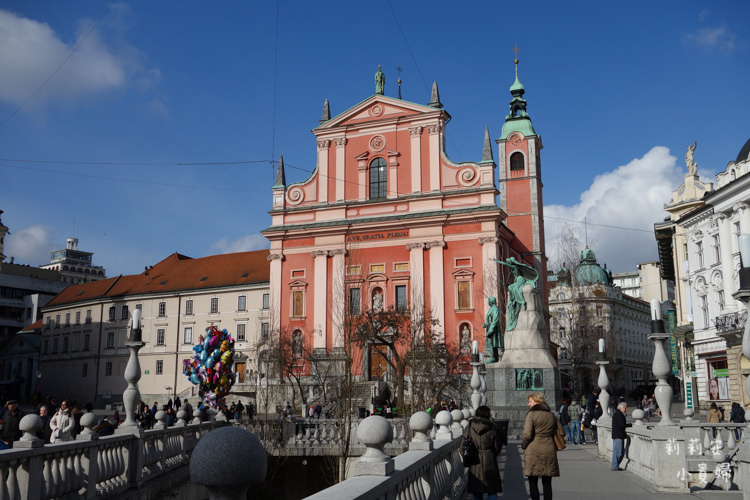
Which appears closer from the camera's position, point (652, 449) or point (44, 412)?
point (652, 449)

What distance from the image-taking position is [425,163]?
46.1m

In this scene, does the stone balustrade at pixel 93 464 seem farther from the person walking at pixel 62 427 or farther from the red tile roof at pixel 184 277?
the red tile roof at pixel 184 277

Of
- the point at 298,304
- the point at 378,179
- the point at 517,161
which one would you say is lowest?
the point at 298,304

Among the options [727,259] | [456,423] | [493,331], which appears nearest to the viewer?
[456,423]

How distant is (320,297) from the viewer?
45969 millimetres

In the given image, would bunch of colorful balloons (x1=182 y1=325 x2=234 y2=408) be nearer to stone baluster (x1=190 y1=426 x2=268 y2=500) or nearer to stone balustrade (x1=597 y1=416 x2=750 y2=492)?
stone balustrade (x1=597 y1=416 x2=750 y2=492)

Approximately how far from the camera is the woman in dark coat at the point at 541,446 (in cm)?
822

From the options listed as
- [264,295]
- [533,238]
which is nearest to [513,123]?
[533,238]

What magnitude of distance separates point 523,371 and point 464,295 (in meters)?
22.7

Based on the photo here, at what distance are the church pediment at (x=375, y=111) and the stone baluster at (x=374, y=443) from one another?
42280mm

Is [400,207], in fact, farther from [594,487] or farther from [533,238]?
[594,487]

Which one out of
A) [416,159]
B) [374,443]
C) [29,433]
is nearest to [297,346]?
[416,159]

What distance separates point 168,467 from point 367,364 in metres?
30.6

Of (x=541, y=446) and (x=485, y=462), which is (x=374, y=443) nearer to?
(x=485, y=462)
